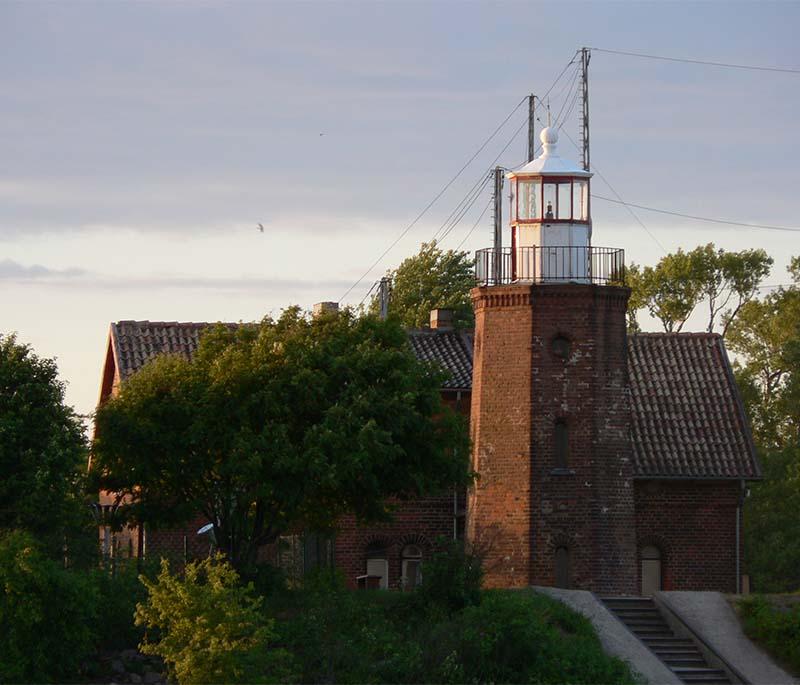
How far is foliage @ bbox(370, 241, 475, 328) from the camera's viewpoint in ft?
219

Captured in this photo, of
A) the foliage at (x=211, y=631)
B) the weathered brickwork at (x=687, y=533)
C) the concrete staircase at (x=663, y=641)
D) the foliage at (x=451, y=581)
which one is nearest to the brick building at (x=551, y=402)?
the concrete staircase at (x=663, y=641)

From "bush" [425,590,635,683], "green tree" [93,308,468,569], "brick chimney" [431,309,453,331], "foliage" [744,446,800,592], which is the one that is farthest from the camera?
"foliage" [744,446,800,592]

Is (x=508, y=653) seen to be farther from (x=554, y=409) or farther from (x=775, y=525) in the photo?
(x=775, y=525)

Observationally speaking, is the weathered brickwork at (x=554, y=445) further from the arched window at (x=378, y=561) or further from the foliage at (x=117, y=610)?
the foliage at (x=117, y=610)

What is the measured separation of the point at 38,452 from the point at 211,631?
5.77m

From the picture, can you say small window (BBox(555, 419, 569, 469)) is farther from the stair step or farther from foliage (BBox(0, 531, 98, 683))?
foliage (BBox(0, 531, 98, 683))

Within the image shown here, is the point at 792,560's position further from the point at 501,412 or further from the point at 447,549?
the point at 447,549

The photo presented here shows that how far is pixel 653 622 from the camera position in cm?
3812

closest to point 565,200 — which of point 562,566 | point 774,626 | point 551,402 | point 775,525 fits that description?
point 551,402

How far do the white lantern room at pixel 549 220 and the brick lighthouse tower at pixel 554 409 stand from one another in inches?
0.9

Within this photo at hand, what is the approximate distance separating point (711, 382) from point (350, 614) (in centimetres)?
1608

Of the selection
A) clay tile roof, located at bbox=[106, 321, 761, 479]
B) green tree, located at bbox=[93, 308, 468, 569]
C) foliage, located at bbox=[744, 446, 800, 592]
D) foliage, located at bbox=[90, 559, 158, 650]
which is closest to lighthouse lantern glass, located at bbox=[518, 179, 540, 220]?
green tree, located at bbox=[93, 308, 468, 569]

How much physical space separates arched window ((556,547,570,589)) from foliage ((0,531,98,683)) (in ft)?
36.6

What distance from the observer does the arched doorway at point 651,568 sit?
45.0 m
